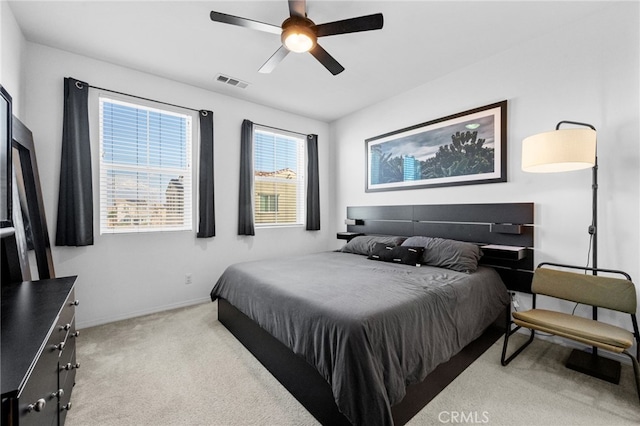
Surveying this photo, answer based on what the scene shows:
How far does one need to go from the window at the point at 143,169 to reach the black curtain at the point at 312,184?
6.35 feet

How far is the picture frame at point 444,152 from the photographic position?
3006 millimetres

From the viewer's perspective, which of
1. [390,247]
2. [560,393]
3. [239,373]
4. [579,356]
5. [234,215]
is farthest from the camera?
[234,215]

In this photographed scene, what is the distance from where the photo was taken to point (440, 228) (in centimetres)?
346

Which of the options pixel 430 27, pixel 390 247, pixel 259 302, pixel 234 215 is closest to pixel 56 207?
pixel 234 215

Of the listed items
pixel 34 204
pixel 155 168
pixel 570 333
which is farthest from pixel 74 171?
pixel 570 333

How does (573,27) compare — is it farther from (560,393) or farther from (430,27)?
(560,393)

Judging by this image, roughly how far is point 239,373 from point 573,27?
13.8 ft

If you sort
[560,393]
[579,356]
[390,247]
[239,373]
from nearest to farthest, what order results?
1. [560,393]
2. [239,373]
3. [579,356]
4. [390,247]

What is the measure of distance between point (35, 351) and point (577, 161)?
10.6 feet

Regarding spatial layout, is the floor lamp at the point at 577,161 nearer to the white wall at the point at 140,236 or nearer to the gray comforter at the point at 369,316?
the gray comforter at the point at 369,316

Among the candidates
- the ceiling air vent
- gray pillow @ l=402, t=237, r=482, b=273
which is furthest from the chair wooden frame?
the ceiling air vent

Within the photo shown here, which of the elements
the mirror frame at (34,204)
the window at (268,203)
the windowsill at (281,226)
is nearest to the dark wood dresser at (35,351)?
the mirror frame at (34,204)

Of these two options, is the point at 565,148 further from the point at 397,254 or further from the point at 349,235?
the point at 349,235

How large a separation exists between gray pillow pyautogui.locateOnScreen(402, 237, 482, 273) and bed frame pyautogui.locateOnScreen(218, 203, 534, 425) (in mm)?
243
